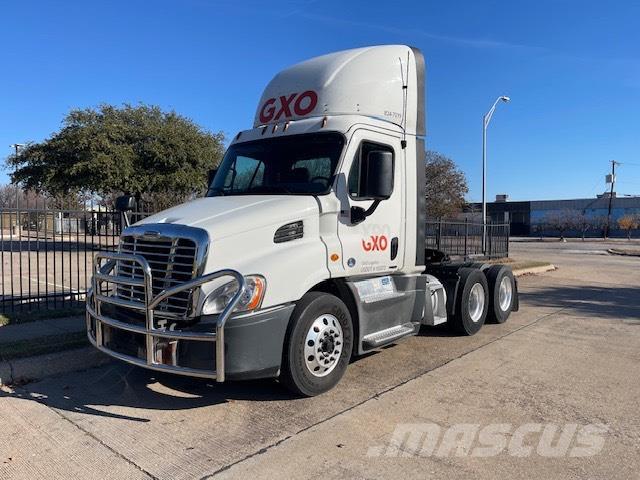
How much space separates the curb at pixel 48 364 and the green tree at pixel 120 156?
57.2 feet

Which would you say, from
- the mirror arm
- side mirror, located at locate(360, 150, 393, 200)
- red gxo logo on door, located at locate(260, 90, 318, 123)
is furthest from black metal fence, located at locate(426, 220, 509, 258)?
side mirror, located at locate(360, 150, 393, 200)

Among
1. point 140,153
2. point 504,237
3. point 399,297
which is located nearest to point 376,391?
point 399,297

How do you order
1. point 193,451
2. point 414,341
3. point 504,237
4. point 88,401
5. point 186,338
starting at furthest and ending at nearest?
point 504,237 → point 414,341 → point 88,401 → point 186,338 → point 193,451

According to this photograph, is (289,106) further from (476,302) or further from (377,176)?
(476,302)

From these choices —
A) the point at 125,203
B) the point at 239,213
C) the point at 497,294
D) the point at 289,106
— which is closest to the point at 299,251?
the point at 239,213

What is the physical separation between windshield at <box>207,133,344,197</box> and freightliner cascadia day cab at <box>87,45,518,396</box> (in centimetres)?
2

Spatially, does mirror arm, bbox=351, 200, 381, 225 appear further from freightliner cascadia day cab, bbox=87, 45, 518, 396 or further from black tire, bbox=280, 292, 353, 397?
black tire, bbox=280, 292, 353, 397

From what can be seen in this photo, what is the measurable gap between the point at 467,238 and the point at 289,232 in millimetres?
13014

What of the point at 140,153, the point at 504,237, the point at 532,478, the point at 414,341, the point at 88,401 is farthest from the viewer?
the point at 140,153

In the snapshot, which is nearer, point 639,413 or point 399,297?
point 639,413

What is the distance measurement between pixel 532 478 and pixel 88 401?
3942 mm

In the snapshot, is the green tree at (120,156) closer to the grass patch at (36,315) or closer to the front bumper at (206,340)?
the grass patch at (36,315)

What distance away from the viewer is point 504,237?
2103 cm

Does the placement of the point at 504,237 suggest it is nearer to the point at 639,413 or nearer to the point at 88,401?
the point at 639,413
